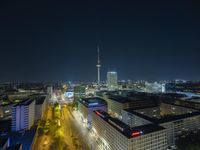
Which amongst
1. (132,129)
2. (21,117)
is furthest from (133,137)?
(21,117)

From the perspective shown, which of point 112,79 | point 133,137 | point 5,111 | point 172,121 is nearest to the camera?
point 133,137

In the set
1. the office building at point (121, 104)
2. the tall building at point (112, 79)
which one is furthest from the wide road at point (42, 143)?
the tall building at point (112, 79)

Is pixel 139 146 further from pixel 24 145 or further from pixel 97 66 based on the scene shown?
pixel 97 66

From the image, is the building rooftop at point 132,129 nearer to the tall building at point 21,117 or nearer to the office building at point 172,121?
the office building at point 172,121

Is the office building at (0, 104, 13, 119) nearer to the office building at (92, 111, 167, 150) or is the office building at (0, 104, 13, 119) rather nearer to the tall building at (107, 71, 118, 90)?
the office building at (92, 111, 167, 150)

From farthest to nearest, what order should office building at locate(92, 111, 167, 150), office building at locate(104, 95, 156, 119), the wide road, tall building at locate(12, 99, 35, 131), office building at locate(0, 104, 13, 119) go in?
office building at locate(104, 95, 156, 119) < office building at locate(0, 104, 13, 119) < tall building at locate(12, 99, 35, 131) < the wide road < office building at locate(92, 111, 167, 150)

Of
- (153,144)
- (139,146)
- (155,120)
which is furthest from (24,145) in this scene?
(155,120)

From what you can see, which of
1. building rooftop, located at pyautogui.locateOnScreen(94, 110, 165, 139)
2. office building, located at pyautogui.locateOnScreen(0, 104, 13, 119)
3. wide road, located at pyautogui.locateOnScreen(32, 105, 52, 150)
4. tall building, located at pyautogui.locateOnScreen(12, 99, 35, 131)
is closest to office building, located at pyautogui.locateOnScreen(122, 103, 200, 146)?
building rooftop, located at pyautogui.locateOnScreen(94, 110, 165, 139)

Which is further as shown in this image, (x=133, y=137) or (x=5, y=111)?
(x=5, y=111)

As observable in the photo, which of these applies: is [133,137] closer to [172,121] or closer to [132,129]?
[132,129]
